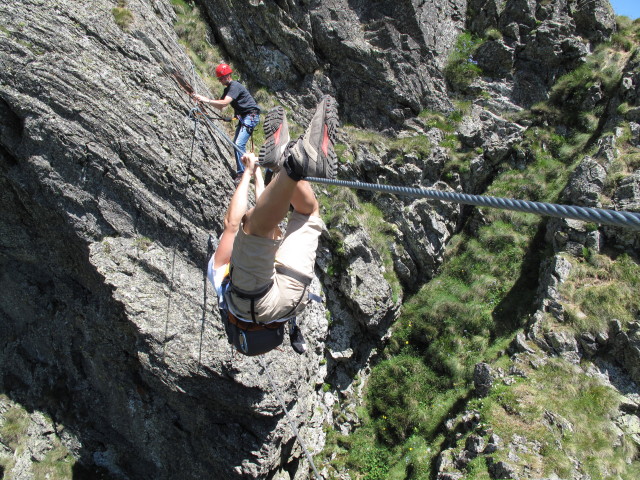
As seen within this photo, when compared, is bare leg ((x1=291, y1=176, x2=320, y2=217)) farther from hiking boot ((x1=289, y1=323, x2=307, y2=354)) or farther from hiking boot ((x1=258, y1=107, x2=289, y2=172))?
hiking boot ((x1=289, y1=323, x2=307, y2=354))

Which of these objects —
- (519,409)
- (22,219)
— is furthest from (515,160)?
(22,219)

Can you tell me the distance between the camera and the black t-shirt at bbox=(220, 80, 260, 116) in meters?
8.36

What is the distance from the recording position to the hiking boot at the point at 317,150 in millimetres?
3092

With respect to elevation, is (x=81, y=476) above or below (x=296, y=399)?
below

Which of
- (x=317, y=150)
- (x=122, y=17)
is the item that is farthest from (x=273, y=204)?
(x=122, y=17)

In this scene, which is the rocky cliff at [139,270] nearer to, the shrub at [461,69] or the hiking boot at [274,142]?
the hiking boot at [274,142]

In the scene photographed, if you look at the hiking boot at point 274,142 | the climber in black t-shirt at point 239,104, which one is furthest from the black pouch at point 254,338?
the climber in black t-shirt at point 239,104

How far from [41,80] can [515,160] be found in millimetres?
13420

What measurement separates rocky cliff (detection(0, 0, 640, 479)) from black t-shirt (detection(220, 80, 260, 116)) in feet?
2.97

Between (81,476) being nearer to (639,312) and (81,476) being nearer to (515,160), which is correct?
(639,312)

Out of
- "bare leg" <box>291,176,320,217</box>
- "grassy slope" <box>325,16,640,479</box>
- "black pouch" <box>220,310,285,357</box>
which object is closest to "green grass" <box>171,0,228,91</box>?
"bare leg" <box>291,176,320,217</box>

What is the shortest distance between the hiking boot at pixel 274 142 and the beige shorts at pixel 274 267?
68 centimetres

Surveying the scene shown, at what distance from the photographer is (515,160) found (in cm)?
1348

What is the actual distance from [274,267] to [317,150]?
4.16ft
